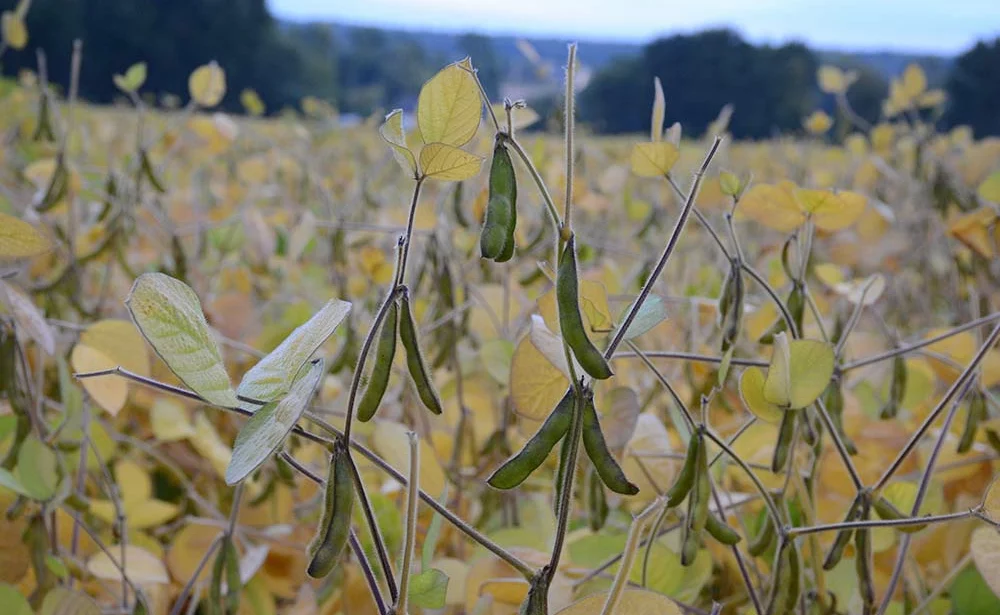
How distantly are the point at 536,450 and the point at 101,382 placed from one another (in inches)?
10.4

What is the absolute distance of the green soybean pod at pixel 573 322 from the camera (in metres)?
0.22

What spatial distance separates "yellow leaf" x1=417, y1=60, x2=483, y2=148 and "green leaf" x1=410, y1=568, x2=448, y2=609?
134mm

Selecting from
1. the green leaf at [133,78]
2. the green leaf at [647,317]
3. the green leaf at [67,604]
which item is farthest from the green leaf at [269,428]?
the green leaf at [133,78]

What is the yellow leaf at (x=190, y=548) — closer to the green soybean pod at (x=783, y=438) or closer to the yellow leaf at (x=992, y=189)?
the green soybean pod at (x=783, y=438)

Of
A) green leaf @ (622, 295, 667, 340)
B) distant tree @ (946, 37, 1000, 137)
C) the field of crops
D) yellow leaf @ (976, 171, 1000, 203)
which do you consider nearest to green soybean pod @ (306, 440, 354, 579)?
the field of crops

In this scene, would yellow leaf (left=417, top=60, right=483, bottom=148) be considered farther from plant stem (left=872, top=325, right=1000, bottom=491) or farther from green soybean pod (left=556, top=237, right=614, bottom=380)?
plant stem (left=872, top=325, right=1000, bottom=491)

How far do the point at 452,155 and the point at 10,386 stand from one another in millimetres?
285

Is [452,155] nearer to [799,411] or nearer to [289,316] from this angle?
[799,411]

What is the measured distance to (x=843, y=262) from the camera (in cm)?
111

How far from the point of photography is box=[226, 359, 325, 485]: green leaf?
193 mm

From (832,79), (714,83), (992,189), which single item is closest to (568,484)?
(992,189)

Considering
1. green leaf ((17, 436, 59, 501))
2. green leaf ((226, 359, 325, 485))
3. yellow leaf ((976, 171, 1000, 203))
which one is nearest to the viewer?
green leaf ((226, 359, 325, 485))

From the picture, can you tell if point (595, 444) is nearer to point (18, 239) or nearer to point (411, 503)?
point (411, 503)

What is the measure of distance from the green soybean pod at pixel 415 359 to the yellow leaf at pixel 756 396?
5.1 inches
